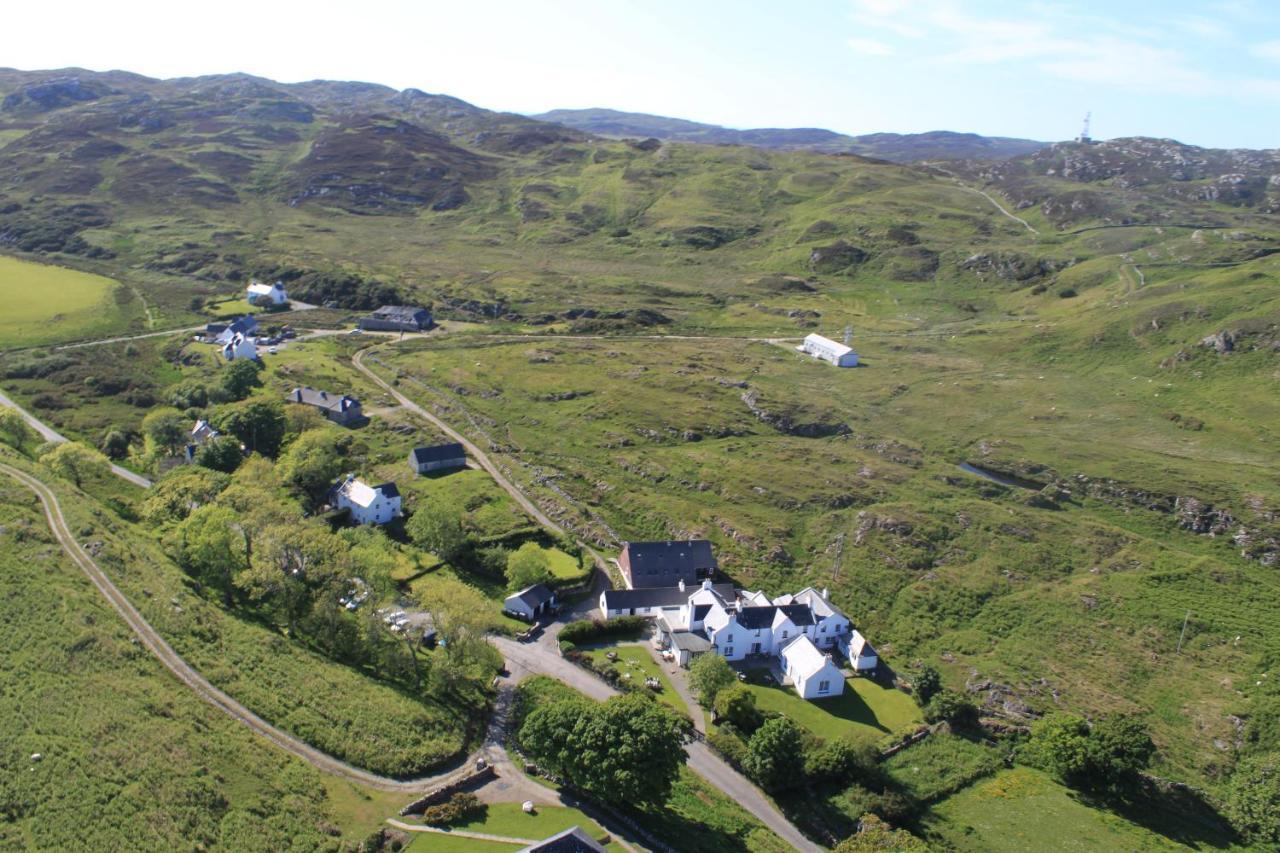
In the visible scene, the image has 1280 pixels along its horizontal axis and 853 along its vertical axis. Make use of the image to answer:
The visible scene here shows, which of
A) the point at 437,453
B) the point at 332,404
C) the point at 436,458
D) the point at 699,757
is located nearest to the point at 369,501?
the point at 436,458

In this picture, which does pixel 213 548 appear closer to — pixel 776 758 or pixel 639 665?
pixel 639 665

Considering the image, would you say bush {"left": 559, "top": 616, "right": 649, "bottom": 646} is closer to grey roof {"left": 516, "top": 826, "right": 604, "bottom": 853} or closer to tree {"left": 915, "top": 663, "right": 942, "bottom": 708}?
tree {"left": 915, "top": 663, "right": 942, "bottom": 708}

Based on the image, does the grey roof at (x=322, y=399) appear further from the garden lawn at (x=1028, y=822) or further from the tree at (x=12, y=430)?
the garden lawn at (x=1028, y=822)

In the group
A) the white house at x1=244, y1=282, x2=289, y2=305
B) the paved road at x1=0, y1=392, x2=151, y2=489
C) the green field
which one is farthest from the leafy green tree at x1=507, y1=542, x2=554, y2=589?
the white house at x1=244, y1=282, x2=289, y2=305

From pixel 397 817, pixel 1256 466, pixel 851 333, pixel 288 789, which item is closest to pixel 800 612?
pixel 397 817

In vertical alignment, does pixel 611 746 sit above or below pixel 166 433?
below
